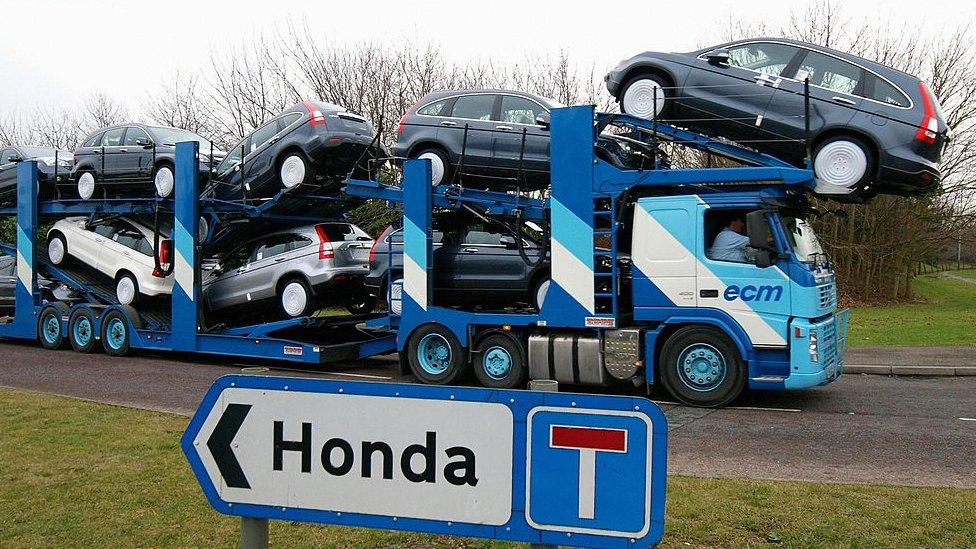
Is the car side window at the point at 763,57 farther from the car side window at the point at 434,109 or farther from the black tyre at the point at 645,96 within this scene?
the car side window at the point at 434,109

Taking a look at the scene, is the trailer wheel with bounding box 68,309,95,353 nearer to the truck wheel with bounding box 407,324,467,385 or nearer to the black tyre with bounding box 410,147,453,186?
the truck wheel with bounding box 407,324,467,385

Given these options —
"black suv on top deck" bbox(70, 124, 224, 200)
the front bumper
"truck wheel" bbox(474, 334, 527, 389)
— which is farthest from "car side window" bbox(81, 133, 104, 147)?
the front bumper

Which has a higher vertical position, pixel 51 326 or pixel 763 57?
pixel 763 57

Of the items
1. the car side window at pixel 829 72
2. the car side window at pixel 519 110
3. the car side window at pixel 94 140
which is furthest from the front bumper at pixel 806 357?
the car side window at pixel 94 140

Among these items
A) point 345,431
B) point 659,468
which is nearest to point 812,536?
point 659,468

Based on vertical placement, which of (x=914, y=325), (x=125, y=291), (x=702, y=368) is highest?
(x=125, y=291)

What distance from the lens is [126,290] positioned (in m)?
14.4

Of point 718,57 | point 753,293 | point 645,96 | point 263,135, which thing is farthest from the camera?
point 263,135

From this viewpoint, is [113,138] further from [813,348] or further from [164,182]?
[813,348]

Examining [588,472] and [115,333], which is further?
[115,333]

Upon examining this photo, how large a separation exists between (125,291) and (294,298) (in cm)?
378

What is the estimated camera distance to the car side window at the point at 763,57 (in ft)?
32.4

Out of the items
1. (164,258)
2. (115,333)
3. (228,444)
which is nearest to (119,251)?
(164,258)

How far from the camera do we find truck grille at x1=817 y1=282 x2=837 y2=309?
922cm
